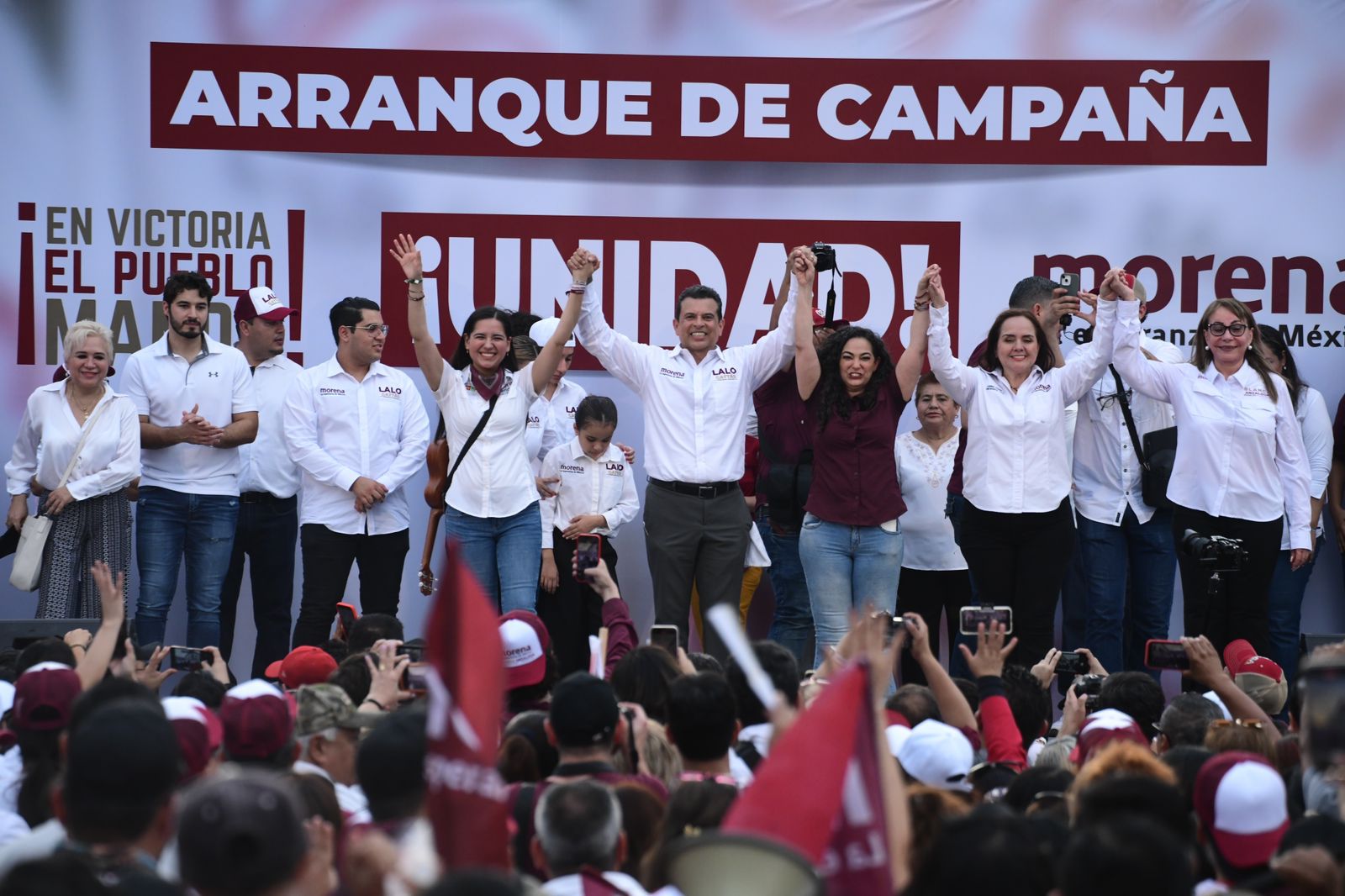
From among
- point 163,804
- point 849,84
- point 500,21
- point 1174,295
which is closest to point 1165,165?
point 1174,295

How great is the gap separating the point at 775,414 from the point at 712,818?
4512mm

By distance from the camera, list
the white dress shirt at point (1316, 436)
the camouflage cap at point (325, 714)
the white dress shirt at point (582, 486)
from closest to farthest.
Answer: the camouflage cap at point (325, 714), the white dress shirt at point (582, 486), the white dress shirt at point (1316, 436)

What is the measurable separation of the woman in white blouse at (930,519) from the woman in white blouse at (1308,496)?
54.3 inches

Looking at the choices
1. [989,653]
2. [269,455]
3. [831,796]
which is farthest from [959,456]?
[831,796]

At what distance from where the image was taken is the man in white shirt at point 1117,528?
7770mm

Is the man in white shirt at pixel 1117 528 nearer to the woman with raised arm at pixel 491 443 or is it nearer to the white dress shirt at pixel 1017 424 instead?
the white dress shirt at pixel 1017 424

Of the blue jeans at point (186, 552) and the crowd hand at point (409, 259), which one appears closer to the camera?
the crowd hand at point (409, 259)

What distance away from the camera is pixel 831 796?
7.93ft

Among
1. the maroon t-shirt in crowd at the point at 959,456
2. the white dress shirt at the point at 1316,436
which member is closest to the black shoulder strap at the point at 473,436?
the maroon t-shirt in crowd at the point at 959,456

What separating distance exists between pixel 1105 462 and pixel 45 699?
5.26m

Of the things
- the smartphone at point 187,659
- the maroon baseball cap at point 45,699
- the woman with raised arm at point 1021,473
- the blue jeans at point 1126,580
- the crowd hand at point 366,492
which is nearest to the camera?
the maroon baseball cap at point 45,699

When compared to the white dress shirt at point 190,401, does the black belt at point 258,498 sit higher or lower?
lower

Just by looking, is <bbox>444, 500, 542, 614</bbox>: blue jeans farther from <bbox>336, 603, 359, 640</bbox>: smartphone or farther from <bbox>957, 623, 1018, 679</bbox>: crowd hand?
<bbox>957, 623, 1018, 679</bbox>: crowd hand

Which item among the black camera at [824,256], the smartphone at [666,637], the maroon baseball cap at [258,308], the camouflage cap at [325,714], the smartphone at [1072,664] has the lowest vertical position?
the smartphone at [1072,664]
